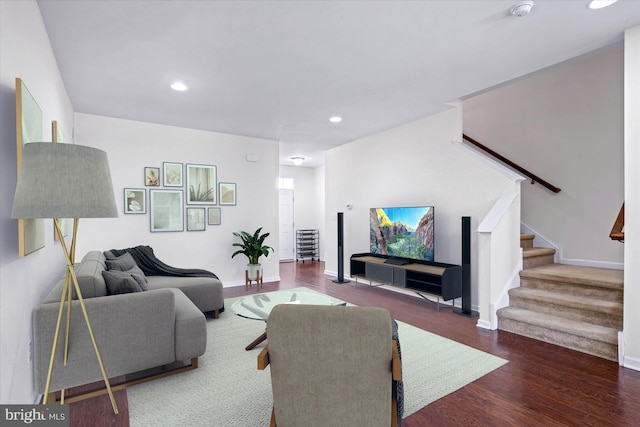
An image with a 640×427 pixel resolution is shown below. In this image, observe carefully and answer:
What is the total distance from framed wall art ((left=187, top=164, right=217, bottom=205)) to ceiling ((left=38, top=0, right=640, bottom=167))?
1.18 m

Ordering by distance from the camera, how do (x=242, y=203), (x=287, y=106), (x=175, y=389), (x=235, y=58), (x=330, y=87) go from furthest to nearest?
(x=242, y=203)
(x=287, y=106)
(x=330, y=87)
(x=235, y=58)
(x=175, y=389)

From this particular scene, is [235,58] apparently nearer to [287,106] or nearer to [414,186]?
[287,106]

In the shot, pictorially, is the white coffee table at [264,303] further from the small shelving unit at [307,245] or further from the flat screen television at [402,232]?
the small shelving unit at [307,245]

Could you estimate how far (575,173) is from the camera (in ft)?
14.4

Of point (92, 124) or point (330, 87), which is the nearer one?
point (330, 87)

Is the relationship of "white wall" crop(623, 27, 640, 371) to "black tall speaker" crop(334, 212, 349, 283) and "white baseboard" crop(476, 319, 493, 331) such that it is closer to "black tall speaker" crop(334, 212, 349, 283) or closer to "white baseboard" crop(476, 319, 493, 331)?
"white baseboard" crop(476, 319, 493, 331)

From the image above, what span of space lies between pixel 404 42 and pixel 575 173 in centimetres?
334

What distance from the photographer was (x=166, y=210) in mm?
5121

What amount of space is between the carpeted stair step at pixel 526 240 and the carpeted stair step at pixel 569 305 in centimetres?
97

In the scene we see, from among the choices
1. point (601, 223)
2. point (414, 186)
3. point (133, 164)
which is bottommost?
point (601, 223)

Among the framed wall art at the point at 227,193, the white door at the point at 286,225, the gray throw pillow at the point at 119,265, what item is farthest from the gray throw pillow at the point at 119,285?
the white door at the point at 286,225

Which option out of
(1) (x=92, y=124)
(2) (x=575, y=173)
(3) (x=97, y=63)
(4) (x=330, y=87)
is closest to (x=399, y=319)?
(4) (x=330, y=87)

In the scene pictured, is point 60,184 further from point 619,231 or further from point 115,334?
point 619,231

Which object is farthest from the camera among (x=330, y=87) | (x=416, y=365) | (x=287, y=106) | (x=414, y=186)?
(x=414, y=186)
